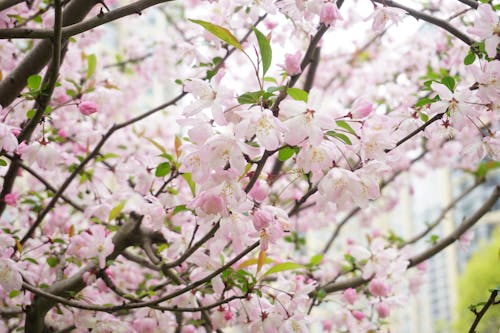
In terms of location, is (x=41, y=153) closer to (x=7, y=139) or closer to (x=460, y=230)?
(x=7, y=139)

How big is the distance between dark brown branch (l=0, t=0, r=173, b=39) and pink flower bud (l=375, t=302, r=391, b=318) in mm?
1315

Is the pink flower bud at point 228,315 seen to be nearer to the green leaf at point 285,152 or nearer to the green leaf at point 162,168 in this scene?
the green leaf at point 162,168

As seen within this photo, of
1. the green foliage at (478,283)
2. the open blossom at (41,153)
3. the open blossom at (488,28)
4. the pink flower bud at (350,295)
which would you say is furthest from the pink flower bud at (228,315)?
the green foliage at (478,283)

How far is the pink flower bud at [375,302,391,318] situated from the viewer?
187 centimetres

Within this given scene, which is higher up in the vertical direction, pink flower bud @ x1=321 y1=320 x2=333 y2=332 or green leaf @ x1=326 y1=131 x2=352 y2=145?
green leaf @ x1=326 y1=131 x2=352 y2=145

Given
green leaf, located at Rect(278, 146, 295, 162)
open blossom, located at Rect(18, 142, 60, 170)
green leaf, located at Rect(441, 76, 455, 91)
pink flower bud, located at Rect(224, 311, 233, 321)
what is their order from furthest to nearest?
pink flower bud, located at Rect(224, 311, 233, 321)
open blossom, located at Rect(18, 142, 60, 170)
green leaf, located at Rect(441, 76, 455, 91)
green leaf, located at Rect(278, 146, 295, 162)

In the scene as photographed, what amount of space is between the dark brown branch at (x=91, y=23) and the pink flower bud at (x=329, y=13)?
331mm

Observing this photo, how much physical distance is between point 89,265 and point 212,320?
15.8 inches

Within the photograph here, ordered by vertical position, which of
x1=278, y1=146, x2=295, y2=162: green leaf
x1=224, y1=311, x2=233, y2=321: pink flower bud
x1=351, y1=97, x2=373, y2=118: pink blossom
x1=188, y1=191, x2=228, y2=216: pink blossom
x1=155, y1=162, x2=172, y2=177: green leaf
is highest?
x1=155, y1=162, x2=172, y2=177: green leaf

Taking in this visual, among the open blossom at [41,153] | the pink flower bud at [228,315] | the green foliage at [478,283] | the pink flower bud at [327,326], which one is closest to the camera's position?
the open blossom at [41,153]

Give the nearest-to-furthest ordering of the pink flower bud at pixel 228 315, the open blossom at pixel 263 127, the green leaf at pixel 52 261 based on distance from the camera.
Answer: the open blossom at pixel 263 127
the pink flower bud at pixel 228 315
the green leaf at pixel 52 261

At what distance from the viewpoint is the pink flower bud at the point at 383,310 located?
1874 mm

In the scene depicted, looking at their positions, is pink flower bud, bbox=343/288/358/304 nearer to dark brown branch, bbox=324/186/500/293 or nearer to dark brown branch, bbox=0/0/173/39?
dark brown branch, bbox=324/186/500/293

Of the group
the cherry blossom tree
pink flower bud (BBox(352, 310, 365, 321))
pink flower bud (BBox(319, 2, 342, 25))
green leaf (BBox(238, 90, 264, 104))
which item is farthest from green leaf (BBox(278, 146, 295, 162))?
pink flower bud (BBox(352, 310, 365, 321))
